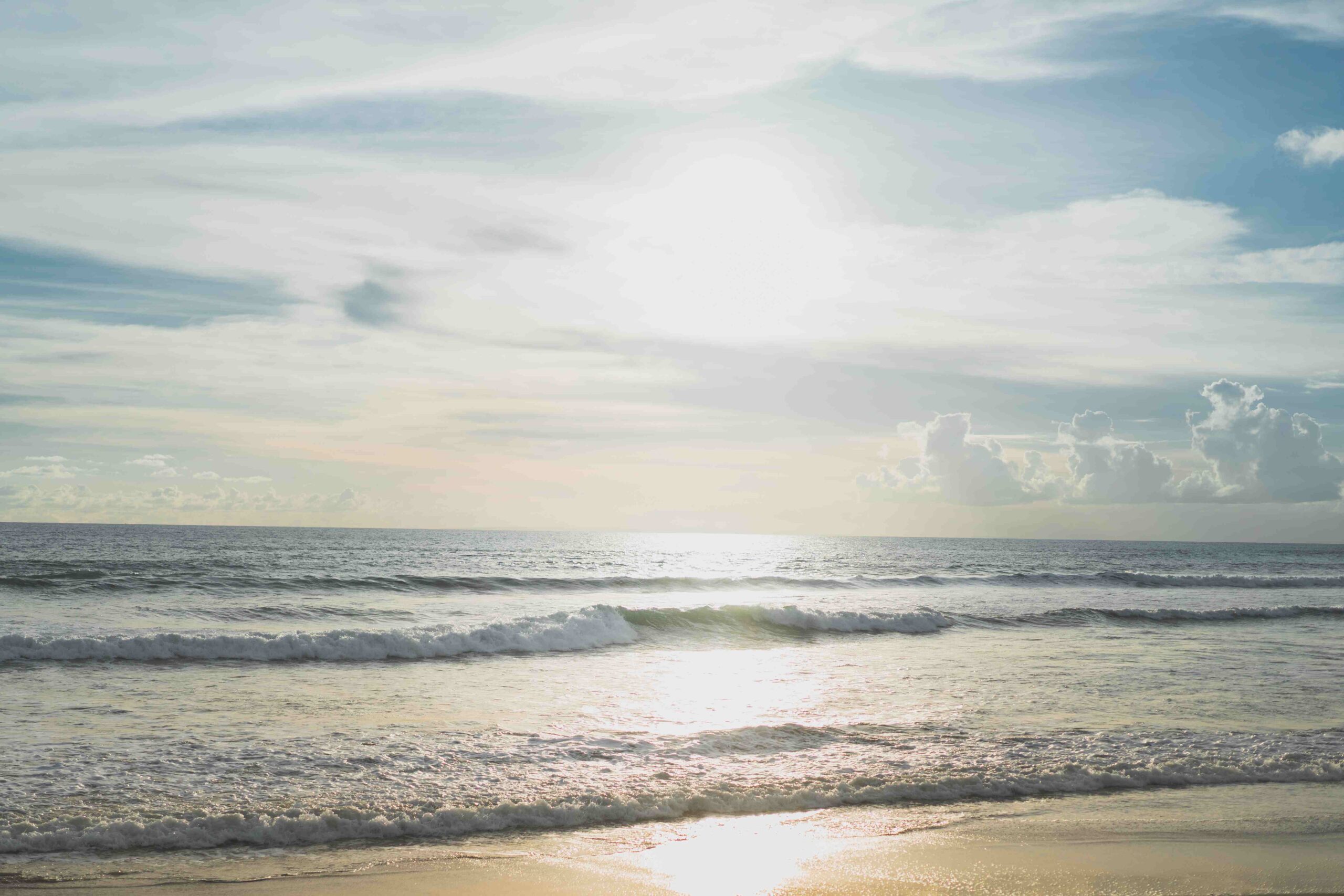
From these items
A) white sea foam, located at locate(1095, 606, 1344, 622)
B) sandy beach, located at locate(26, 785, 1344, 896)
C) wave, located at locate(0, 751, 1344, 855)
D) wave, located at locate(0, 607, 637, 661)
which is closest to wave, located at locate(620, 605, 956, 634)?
wave, located at locate(0, 607, 637, 661)

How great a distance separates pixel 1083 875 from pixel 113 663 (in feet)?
54.7

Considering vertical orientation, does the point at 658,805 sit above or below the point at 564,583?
above

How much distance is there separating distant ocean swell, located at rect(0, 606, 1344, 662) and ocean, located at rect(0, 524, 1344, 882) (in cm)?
9

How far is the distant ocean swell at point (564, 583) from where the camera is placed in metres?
33.7

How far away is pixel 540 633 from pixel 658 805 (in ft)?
41.8

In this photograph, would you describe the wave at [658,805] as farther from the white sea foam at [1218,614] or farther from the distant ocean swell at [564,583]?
the distant ocean swell at [564,583]

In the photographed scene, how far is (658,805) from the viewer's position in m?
8.52

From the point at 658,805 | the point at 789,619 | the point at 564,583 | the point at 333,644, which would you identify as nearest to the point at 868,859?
the point at 658,805

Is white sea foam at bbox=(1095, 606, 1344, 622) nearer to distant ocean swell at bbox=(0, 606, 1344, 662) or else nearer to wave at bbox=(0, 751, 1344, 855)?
distant ocean swell at bbox=(0, 606, 1344, 662)

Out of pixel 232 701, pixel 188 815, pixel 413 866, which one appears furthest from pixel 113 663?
pixel 413 866

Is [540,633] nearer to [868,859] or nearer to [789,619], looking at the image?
[789,619]

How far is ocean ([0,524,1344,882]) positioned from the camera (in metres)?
8.04

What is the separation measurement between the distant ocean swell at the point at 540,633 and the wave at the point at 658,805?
36.1 ft

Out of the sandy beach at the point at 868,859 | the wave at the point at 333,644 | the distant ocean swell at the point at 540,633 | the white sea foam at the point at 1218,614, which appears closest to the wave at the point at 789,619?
the distant ocean swell at the point at 540,633
